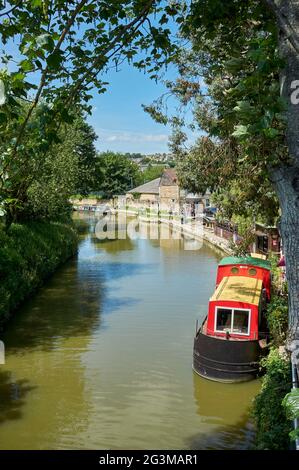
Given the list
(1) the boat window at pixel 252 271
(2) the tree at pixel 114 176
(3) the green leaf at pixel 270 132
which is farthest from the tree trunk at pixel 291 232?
(2) the tree at pixel 114 176

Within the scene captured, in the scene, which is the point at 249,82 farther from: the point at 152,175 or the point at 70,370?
the point at 152,175

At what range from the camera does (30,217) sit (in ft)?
91.8

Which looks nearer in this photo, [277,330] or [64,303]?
[277,330]

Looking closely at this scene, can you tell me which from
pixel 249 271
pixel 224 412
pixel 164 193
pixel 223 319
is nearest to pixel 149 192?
pixel 164 193

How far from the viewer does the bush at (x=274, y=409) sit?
319 inches

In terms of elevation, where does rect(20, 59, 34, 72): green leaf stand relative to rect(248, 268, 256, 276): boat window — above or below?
above

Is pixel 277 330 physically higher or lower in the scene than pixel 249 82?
lower

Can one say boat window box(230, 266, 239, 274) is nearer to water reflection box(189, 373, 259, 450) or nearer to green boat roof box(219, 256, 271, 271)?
green boat roof box(219, 256, 271, 271)

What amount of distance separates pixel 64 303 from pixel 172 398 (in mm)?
11008

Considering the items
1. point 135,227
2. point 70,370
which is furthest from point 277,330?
point 135,227

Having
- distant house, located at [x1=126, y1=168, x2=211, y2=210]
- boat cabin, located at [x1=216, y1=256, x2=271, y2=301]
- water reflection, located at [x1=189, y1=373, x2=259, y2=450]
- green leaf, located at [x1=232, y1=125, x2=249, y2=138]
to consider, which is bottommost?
water reflection, located at [x1=189, y1=373, x2=259, y2=450]

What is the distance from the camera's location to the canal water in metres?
10.5

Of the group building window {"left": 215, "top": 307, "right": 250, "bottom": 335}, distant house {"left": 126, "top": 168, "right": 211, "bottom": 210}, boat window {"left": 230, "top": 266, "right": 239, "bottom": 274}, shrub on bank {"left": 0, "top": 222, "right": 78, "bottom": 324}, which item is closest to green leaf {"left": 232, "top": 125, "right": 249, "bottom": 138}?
building window {"left": 215, "top": 307, "right": 250, "bottom": 335}

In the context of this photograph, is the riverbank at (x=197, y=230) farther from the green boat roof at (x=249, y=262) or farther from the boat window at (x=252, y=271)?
the boat window at (x=252, y=271)
